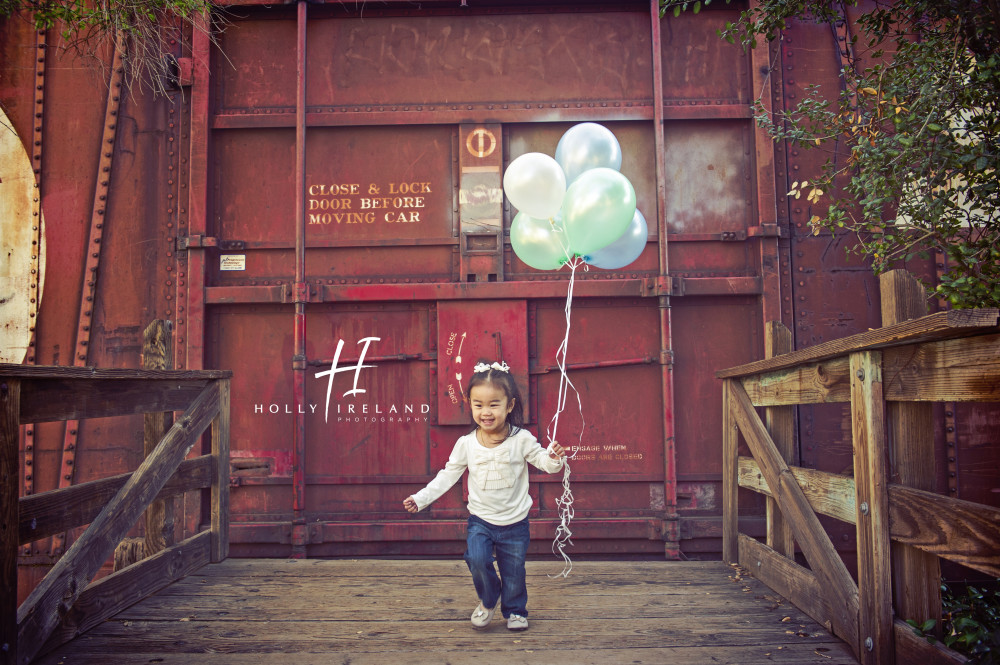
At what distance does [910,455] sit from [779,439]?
1.13m

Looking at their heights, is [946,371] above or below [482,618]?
above

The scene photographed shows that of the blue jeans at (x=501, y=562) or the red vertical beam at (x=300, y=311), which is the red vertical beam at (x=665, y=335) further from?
the red vertical beam at (x=300, y=311)

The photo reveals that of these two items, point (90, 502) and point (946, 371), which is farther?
point (90, 502)

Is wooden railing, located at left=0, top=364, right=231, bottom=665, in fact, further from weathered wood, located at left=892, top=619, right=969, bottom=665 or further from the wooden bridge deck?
weathered wood, located at left=892, top=619, right=969, bottom=665

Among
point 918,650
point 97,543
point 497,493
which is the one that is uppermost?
point 497,493

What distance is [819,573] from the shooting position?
8.38ft

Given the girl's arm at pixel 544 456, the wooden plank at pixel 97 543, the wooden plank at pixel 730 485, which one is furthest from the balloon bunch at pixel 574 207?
the wooden plank at pixel 97 543

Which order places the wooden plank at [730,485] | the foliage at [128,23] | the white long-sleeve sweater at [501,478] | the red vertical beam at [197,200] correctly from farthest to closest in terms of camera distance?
the red vertical beam at [197,200], the foliage at [128,23], the wooden plank at [730,485], the white long-sleeve sweater at [501,478]

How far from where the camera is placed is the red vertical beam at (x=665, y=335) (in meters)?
4.26

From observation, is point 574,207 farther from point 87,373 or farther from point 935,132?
point 87,373

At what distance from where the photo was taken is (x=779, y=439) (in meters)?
3.25

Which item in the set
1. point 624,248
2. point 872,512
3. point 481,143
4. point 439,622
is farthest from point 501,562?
point 481,143

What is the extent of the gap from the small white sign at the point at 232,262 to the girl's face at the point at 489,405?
2675 mm

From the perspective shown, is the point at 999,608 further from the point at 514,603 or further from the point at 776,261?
the point at 514,603
